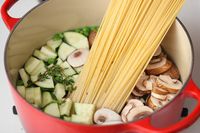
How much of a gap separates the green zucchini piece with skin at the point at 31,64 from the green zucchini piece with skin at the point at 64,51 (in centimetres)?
5

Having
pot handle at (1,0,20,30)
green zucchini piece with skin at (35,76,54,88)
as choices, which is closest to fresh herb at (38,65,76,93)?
green zucchini piece with skin at (35,76,54,88)

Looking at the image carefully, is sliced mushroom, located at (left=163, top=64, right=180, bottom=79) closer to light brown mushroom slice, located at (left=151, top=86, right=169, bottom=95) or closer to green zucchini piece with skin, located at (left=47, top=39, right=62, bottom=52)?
light brown mushroom slice, located at (left=151, top=86, right=169, bottom=95)

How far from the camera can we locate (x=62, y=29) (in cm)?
95

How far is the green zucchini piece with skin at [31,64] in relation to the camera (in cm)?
88

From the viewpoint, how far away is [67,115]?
0.76m

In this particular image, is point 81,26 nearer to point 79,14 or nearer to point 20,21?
point 79,14

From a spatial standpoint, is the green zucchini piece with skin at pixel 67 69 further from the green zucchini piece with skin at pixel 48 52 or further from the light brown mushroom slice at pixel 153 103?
the light brown mushroom slice at pixel 153 103

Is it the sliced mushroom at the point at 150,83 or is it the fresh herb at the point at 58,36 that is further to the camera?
the fresh herb at the point at 58,36

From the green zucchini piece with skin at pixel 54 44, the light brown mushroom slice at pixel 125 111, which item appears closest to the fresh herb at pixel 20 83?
the green zucchini piece with skin at pixel 54 44

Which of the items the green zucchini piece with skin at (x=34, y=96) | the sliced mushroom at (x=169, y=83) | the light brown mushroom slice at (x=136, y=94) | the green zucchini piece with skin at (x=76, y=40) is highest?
the sliced mushroom at (x=169, y=83)

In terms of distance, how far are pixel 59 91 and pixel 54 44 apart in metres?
0.15

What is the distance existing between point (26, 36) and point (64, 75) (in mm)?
116

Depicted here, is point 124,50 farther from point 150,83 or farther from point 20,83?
point 20,83

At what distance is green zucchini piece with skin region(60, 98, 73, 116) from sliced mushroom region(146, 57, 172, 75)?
174 millimetres
